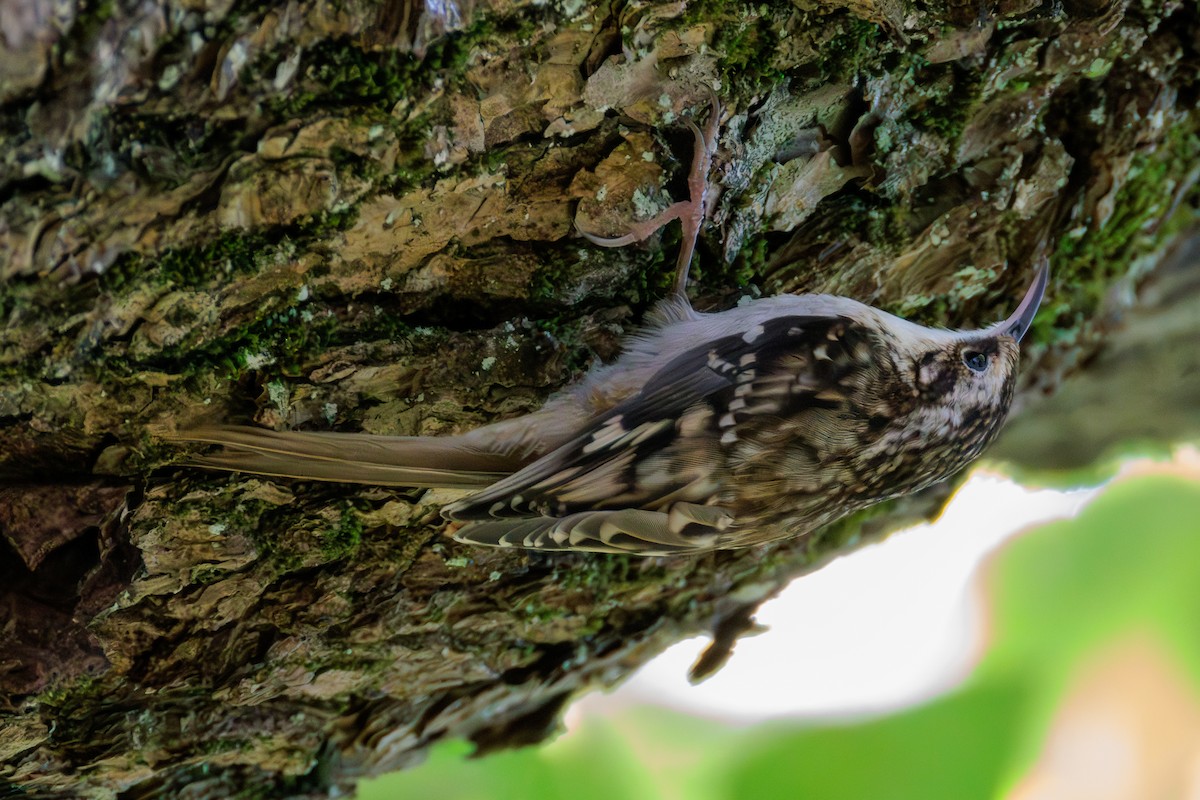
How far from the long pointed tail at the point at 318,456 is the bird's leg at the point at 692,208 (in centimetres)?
56

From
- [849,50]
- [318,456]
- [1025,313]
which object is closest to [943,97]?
[849,50]

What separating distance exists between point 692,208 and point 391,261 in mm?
595

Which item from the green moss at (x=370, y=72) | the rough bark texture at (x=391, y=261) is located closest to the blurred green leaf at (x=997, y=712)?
the rough bark texture at (x=391, y=261)

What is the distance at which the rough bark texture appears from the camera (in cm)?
129

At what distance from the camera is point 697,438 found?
1707mm

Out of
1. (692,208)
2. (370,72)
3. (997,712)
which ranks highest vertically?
(370,72)

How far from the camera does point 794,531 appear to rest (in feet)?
6.26

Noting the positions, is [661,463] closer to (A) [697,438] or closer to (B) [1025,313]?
(A) [697,438]

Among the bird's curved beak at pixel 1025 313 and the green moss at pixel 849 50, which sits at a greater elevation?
the green moss at pixel 849 50

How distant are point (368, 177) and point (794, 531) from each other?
1101 mm

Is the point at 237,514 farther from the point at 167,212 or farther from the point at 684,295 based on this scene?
the point at 684,295

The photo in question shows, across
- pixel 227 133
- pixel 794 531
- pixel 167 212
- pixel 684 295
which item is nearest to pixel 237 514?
pixel 167 212

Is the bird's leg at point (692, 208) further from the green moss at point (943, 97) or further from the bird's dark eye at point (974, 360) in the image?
the bird's dark eye at point (974, 360)

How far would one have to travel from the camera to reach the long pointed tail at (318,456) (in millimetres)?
1588
